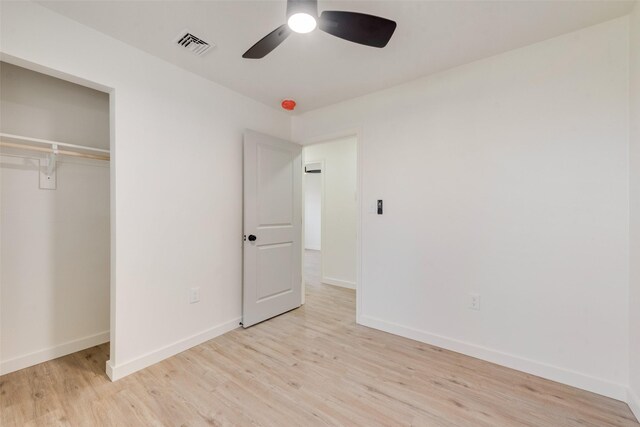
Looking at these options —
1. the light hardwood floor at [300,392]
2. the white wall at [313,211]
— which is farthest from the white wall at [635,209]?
the white wall at [313,211]

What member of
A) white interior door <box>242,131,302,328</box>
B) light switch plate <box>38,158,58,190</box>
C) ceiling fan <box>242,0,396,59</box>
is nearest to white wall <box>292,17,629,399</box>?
white interior door <box>242,131,302,328</box>

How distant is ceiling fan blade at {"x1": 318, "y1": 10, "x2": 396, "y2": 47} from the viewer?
133 centimetres

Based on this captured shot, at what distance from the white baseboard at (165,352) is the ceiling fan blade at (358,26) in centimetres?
253

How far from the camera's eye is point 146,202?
6.91ft

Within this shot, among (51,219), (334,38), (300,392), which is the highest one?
(334,38)

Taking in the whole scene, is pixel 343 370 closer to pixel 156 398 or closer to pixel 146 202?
pixel 156 398

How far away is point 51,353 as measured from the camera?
216 cm

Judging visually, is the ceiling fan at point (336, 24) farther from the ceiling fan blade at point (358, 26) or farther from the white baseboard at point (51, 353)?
the white baseboard at point (51, 353)

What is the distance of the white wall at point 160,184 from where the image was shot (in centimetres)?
179

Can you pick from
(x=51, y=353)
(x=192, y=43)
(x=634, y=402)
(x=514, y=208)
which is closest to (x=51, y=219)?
(x=51, y=353)

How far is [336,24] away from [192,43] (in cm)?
121

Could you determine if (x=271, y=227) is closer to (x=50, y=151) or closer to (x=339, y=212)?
(x=339, y=212)

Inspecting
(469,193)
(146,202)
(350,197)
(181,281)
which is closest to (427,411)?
(469,193)

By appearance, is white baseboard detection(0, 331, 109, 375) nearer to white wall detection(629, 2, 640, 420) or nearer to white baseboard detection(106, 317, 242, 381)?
white baseboard detection(106, 317, 242, 381)
